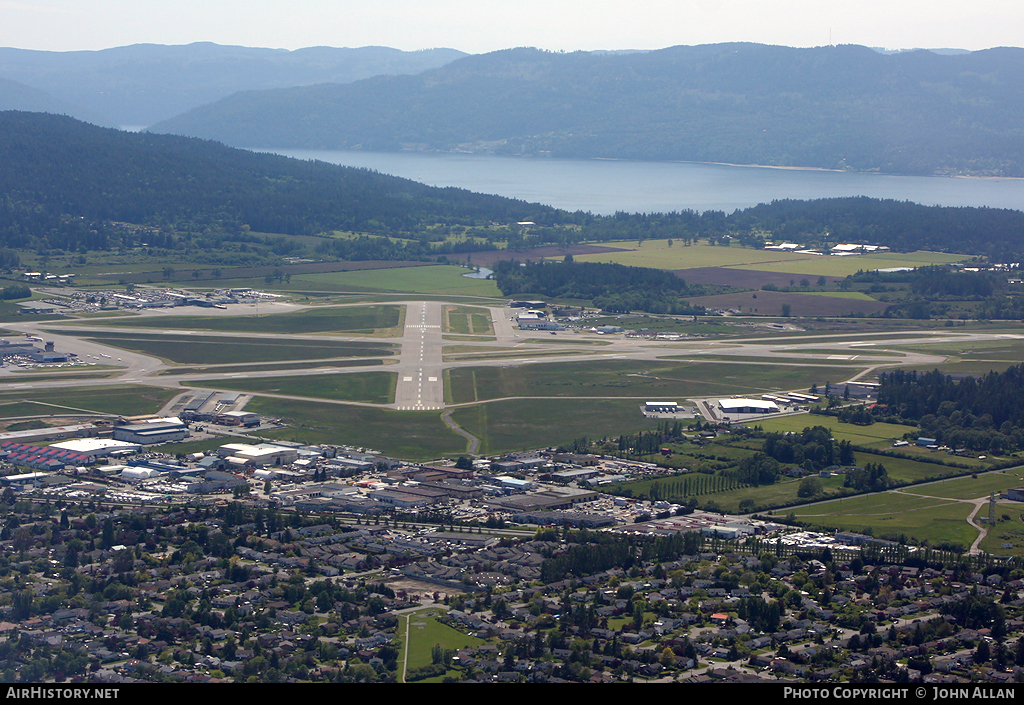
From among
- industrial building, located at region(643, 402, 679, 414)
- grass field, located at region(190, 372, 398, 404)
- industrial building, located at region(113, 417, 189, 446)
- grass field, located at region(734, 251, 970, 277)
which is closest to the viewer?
industrial building, located at region(113, 417, 189, 446)

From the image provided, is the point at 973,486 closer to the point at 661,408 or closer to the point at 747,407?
the point at 747,407

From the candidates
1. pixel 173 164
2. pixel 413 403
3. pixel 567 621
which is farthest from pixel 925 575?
pixel 173 164

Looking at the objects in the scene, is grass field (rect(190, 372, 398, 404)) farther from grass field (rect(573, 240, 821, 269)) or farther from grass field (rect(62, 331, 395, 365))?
grass field (rect(573, 240, 821, 269))

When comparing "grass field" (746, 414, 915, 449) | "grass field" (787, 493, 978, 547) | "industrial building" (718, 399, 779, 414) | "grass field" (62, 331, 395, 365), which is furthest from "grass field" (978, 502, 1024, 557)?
"grass field" (62, 331, 395, 365)

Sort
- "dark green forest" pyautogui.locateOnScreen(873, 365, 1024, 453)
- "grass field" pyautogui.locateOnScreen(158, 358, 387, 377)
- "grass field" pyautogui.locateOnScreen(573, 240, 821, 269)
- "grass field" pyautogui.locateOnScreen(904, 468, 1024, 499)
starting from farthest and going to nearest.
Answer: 1. "grass field" pyautogui.locateOnScreen(573, 240, 821, 269)
2. "grass field" pyautogui.locateOnScreen(158, 358, 387, 377)
3. "dark green forest" pyautogui.locateOnScreen(873, 365, 1024, 453)
4. "grass field" pyautogui.locateOnScreen(904, 468, 1024, 499)

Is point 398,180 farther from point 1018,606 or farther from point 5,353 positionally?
point 1018,606

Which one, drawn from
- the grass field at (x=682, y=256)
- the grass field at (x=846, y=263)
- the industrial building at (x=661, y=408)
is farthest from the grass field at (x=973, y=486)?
the grass field at (x=682, y=256)

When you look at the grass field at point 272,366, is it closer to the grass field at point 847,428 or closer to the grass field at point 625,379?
the grass field at point 625,379

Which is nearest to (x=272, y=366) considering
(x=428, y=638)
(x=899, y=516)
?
(x=899, y=516)
